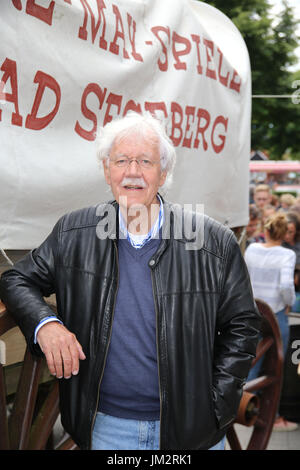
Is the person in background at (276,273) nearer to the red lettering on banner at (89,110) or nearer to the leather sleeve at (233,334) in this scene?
the red lettering on banner at (89,110)

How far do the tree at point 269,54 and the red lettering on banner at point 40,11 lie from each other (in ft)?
30.8

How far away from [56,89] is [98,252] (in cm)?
68

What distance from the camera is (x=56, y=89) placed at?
6.63 ft

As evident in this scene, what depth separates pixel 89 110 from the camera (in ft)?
7.13

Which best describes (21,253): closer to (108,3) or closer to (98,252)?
(98,252)

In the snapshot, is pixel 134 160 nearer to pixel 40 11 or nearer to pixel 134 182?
pixel 134 182

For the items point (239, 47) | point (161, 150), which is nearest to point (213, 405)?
point (161, 150)

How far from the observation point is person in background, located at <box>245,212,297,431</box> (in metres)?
4.21

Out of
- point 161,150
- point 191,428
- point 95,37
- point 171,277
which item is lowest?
point 191,428

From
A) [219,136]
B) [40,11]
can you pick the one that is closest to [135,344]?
[40,11]

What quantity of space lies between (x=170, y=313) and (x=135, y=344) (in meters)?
0.14

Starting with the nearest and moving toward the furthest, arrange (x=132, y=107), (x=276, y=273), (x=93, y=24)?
(x=93, y=24)
(x=132, y=107)
(x=276, y=273)

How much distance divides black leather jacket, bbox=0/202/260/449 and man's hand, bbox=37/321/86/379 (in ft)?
0.22
